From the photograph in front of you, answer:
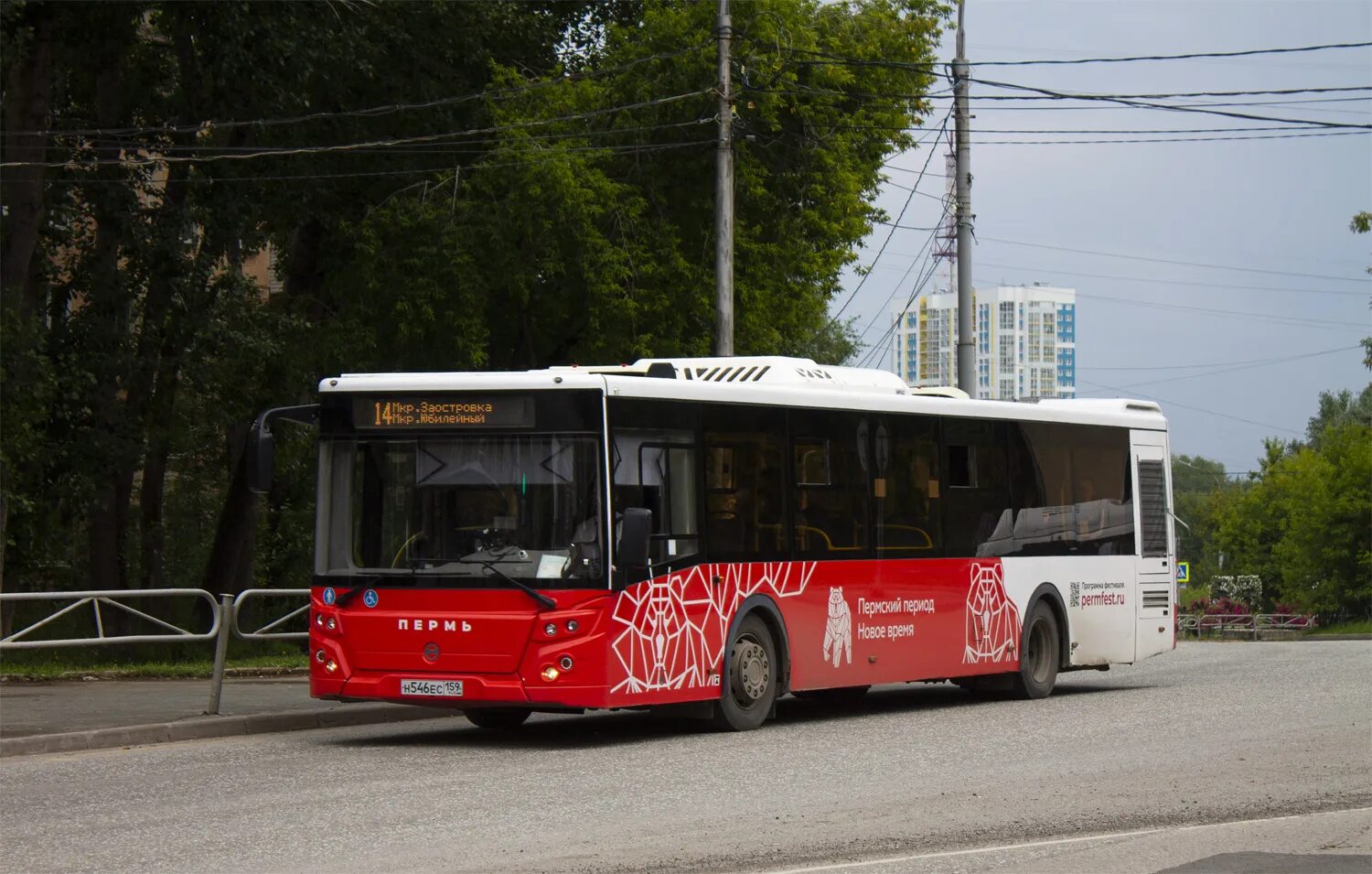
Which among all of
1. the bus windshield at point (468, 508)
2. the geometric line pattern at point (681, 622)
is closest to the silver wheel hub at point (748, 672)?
the geometric line pattern at point (681, 622)

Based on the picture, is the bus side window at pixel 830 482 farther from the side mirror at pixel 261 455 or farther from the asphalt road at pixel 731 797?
the side mirror at pixel 261 455

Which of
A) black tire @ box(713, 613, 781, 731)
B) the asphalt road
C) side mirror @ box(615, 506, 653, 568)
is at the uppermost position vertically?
side mirror @ box(615, 506, 653, 568)

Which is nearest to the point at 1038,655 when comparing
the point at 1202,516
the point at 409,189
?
the point at 409,189

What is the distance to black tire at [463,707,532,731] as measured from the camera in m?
16.5

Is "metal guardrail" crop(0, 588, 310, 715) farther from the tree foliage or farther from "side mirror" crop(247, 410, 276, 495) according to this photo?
the tree foliage

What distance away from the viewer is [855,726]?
1681cm

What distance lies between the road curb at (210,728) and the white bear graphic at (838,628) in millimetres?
3721

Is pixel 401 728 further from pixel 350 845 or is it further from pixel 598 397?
pixel 350 845

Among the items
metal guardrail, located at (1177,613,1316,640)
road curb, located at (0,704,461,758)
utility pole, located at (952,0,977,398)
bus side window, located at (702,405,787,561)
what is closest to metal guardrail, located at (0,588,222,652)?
road curb, located at (0,704,461,758)

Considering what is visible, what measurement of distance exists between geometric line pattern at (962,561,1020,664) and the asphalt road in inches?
65.5

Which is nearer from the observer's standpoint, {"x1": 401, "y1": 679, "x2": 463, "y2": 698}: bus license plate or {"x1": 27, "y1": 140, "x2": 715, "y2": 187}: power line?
{"x1": 401, "y1": 679, "x2": 463, "y2": 698}: bus license plate

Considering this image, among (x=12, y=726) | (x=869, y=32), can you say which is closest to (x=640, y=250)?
(x=869, y=32)

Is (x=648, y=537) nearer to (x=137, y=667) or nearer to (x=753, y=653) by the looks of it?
(x=753, y=653)

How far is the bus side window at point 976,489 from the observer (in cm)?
1906
